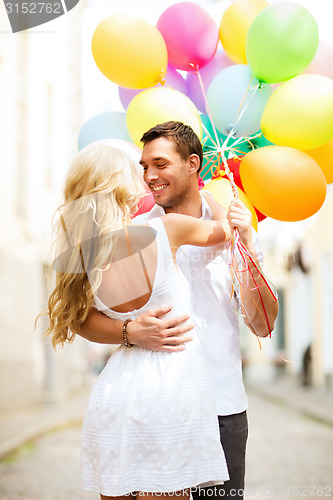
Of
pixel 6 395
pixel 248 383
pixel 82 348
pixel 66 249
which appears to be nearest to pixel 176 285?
pixel 66 249

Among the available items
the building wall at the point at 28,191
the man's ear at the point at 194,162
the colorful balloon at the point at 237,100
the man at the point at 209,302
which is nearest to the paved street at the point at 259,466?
the building wall at the point at 28,191

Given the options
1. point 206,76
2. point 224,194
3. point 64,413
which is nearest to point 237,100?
point 206,76

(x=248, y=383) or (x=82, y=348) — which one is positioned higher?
(x=82, y=348)

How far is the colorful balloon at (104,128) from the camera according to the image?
3.06 m

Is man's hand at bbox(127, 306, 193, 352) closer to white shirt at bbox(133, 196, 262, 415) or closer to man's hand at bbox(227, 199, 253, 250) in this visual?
white shirt at bbox(133, 196, 262, 415)

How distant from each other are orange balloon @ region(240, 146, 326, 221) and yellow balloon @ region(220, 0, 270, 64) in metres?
0.63

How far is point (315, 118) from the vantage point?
2586mm

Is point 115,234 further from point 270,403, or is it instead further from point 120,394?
point 270,403

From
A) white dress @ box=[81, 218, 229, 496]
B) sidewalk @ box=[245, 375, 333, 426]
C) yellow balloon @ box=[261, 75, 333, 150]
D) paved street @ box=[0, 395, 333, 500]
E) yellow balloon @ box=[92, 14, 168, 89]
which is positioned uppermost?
yellow balloon @ box=[92, 14, 168, 89]

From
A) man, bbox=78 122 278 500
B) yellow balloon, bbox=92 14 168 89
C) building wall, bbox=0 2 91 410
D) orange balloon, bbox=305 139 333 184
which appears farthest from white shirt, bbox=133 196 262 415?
building wall, bbox=0 2 91 410

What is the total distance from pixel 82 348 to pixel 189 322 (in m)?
19.6

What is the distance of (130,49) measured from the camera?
2.79m

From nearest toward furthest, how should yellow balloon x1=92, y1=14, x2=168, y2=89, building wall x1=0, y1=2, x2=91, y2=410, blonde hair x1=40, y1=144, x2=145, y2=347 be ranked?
blonde hair x1=40, y1=144, x2=145, y2=347, yellow balloon x1=92, y1=14, x2=168, y2=89, building wall x1=0, y1=2, x2=91, y2=410

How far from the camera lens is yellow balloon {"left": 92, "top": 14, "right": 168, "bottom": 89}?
110 inches
